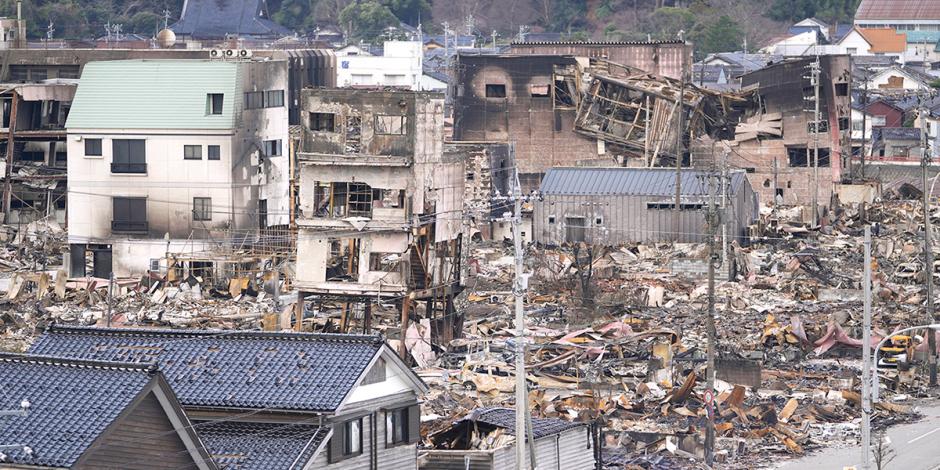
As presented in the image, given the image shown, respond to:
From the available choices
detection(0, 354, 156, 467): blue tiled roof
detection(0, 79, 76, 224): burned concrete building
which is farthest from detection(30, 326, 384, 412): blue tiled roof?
detection(0, 79, 76, 224): burned concrete building

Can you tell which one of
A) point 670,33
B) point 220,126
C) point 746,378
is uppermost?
point 670,33

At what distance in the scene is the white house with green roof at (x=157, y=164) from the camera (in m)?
52.2

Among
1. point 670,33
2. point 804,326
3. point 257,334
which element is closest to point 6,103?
point 804,326

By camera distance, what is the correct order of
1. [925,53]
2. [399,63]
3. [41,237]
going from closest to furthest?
[41,237] < [399,63] < [925,53]

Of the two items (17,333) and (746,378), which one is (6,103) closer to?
(17,333)

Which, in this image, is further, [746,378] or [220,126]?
[220,126]

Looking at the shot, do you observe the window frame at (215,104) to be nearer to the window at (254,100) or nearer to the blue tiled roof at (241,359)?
the window at (254,100)

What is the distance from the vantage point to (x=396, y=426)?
24844mm

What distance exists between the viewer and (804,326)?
4203 centimetres

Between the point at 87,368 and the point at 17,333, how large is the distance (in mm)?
21794

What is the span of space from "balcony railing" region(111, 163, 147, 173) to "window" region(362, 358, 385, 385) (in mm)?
29132

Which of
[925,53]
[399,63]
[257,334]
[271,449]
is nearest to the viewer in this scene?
[271,449]

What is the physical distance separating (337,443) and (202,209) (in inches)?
1177

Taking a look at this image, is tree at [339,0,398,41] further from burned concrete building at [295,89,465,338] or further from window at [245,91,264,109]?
burned concrete building at [295,89,465,338]
